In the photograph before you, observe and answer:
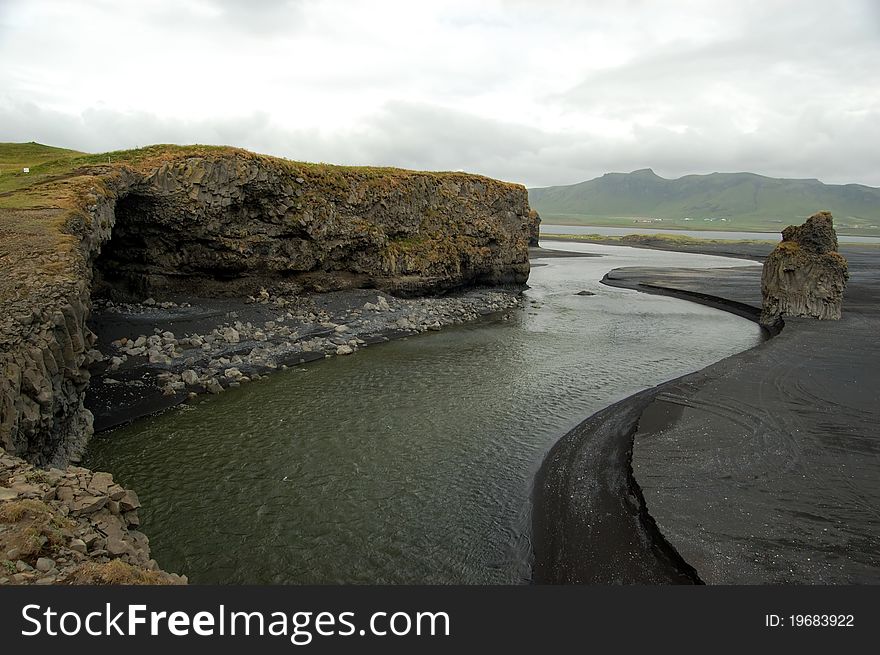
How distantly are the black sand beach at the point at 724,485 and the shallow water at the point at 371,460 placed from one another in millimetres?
1749

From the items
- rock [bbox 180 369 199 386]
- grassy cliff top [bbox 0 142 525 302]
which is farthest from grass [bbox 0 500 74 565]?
rock [bbox 180 369 199 386]

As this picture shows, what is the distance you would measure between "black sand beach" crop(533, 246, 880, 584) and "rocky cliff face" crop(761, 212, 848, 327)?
1946cm

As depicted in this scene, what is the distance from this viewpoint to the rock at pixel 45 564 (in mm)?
7866

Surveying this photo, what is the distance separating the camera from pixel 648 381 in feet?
97.0

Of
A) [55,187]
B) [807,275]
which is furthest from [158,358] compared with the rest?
[807,275]

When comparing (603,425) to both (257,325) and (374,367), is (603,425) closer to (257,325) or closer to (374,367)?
(374,367)

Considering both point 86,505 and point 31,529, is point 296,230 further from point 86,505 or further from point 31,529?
point 31,529

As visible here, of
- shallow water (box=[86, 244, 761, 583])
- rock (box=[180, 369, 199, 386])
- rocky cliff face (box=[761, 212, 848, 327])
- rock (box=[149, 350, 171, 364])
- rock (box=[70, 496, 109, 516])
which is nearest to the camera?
rock (box=[70, 496, 109, 516])

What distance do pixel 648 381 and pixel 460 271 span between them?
30427 mm

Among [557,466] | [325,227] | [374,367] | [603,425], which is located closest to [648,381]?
[603,425]

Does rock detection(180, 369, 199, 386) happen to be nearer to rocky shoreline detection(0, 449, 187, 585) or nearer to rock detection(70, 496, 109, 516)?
rocky shoreline detection(0, 449, 187, 585)

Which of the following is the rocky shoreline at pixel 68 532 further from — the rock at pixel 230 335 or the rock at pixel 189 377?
the rock at pixel 230 335

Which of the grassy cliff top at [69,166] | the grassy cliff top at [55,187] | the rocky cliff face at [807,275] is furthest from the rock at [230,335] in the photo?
the rocky cliff face at [807,275]

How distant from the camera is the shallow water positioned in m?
13.9
